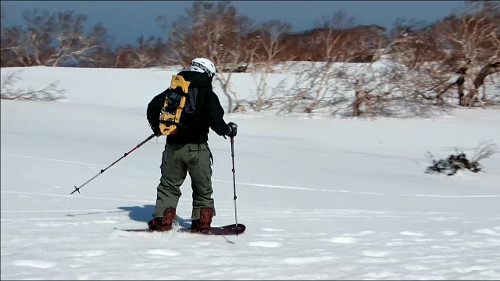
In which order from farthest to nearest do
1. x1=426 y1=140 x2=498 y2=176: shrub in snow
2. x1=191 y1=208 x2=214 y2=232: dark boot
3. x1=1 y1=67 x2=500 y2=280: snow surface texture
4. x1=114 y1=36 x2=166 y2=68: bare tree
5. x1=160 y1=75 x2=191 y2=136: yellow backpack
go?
x1=114 y1=36 x2=166 y2=68: bare tree < x1=426 y1=140 x2=498 y2=176: shrub in snow < x1=191 y1=208 x2=214 y2=232: dark boot < x1=160 y1=75 x2=191 y2=136: yellow backpack < x1=1 y1=67 x2=500 y2=280: snow surface texture

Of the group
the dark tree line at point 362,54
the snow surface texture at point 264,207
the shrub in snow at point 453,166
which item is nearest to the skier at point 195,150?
the snow surface texture at point 264,207

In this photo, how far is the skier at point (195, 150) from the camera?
5.93 m

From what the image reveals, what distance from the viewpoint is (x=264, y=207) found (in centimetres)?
867

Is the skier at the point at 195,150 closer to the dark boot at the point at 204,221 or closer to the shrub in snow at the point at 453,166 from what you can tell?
the dark boot at the point at 204,221

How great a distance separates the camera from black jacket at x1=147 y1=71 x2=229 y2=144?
232 inches

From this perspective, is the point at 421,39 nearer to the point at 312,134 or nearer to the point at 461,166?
the point at 312,134

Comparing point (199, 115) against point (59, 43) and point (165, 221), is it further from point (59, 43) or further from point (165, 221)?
point (59, 43)

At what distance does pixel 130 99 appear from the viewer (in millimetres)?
30719

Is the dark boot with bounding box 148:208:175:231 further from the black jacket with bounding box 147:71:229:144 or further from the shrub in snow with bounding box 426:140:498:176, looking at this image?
the shrub in snow with bounding box 426:140:498:176

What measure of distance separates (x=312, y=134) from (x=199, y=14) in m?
12.8

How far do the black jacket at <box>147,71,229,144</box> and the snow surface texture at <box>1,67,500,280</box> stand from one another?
0.90 meters

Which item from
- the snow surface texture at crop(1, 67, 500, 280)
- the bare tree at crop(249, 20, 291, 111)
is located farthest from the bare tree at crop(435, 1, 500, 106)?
the bare tree at crop(249, 20, 291, 111)

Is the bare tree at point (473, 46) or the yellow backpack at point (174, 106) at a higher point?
the bare tree at point (473, 46)

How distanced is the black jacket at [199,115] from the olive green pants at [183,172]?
0.08 meters
